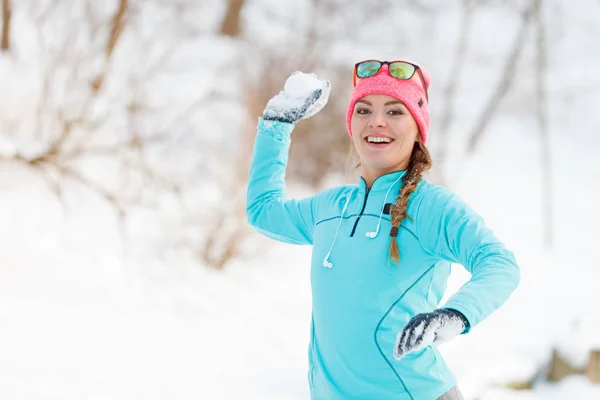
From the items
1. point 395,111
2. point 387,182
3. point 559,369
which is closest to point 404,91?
point 395,111

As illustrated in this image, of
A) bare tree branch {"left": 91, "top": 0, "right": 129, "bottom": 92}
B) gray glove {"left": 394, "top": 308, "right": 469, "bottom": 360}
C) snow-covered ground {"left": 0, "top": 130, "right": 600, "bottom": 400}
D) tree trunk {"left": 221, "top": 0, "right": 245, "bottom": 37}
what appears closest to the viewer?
gray glove {"left": 394, "top": 308, "right": 469, "bottom": 360}

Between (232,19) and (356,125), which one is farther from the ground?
(232,19)

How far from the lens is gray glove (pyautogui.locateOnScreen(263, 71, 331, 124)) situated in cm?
203

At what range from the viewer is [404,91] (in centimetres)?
174

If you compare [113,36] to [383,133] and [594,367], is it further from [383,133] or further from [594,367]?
[383,133]

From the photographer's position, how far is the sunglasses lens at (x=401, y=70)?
5.79 feet

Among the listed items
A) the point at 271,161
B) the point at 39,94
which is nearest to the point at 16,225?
the point at 39,94

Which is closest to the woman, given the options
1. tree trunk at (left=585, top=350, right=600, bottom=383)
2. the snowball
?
the snowball

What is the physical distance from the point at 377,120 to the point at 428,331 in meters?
0.63

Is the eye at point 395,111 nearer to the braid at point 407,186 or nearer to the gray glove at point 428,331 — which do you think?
the braid at point 407,186

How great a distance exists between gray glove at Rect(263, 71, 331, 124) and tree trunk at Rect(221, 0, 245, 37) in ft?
29.8

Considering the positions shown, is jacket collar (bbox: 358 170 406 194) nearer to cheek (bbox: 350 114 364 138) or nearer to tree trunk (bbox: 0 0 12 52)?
cheek (bbox: 350 114 364 138)

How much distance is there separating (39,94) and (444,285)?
5467 millimetres

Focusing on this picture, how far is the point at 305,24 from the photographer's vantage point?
37.9 ft
